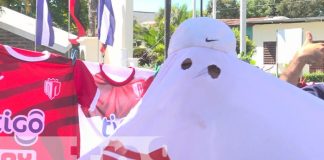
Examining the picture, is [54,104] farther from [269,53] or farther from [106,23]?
[269,53]

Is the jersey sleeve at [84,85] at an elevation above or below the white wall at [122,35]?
below

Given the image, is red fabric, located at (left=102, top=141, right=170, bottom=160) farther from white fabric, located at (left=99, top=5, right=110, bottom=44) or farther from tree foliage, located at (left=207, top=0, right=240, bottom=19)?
tree foliage, located at (left=207, top=0, right=240, bottom=19)

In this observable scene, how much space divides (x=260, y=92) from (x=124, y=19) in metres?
8.12

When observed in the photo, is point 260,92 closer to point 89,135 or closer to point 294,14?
point 89,135

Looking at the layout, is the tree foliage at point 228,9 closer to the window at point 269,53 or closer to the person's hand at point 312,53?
the window at point 269,53

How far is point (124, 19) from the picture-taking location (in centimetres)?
945

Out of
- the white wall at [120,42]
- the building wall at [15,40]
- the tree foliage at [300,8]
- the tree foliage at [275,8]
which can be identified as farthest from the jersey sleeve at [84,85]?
the tree foliage at [300,8]

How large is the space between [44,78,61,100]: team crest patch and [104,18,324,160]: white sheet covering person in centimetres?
269

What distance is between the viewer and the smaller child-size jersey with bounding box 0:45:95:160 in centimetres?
404

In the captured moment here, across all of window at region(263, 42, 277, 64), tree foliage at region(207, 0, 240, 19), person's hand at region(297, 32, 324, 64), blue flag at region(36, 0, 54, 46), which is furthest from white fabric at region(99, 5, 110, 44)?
tree foliage at region(207, 0, 240, 19)

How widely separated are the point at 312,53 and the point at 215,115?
1218mm

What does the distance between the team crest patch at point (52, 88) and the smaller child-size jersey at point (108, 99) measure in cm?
21

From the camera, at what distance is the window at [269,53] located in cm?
3042

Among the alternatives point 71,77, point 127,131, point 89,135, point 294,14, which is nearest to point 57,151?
point 89,135
